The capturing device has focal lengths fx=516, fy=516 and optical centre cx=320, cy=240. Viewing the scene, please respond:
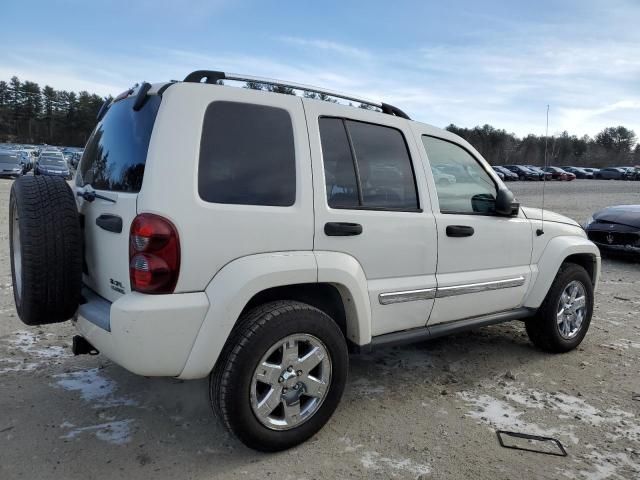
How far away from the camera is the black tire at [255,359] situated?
253 cm

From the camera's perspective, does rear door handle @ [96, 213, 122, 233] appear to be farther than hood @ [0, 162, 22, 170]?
No

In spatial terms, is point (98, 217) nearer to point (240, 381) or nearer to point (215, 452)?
point (240, 381)

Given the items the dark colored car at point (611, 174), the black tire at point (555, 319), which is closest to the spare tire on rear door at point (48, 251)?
the black tire at point (555, 319)

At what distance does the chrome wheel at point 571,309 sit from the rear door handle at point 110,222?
350 cm

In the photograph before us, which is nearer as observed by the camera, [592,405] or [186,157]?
[186,157]

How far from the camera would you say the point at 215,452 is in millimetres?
2744

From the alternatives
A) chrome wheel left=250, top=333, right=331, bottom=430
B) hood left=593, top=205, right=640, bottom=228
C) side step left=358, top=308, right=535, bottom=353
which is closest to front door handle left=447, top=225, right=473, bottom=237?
side step left=358, top=308, right=535, bottom=353

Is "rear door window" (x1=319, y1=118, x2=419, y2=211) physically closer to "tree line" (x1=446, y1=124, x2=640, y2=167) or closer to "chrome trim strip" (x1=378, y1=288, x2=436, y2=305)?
"chrome trim strip" (x1=378, y1=288, x2=436, y2=305)

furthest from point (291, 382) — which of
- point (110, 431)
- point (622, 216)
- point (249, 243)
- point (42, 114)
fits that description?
point (42, 114)

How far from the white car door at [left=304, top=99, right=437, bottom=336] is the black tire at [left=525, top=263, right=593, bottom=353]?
4.66ft

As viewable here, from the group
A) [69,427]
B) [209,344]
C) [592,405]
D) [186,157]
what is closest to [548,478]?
[592,405]

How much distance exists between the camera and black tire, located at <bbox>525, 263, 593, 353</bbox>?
4.22 m

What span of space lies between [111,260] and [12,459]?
112cm

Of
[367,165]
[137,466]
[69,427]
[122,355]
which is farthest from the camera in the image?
A: [367,165]
